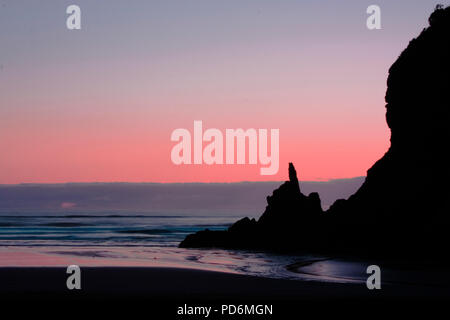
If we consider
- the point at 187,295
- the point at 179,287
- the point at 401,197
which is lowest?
the point at 179,287

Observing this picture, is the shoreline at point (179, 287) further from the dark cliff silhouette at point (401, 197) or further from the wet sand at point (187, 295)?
the dark cliff silhouette at point (401, 197)

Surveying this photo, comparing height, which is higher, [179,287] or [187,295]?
[187,295]

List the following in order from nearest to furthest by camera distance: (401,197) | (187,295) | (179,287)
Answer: (187,295)
(179,287)
(401,197)

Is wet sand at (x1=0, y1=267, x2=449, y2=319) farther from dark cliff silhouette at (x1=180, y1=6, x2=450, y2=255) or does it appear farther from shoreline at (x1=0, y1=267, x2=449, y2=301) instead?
dark cliff silhouette at (x1=180, y1=6, x2=450, y2=255)

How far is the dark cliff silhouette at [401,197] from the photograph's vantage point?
39031mm

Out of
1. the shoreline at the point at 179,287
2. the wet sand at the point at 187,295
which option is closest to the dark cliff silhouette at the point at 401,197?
the shoreline at the point at 179,287

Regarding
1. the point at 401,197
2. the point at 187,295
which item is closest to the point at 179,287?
the point at 187,295

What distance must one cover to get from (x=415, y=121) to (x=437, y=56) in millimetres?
4482

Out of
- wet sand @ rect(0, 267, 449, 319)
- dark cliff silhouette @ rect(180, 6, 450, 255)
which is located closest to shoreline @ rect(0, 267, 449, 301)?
wet sand @ rect(0, 267, 449, 319)

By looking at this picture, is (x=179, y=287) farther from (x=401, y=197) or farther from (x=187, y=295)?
(x=401, y=197)

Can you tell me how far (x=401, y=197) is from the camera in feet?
135

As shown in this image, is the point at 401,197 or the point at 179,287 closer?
the point at 179,287
